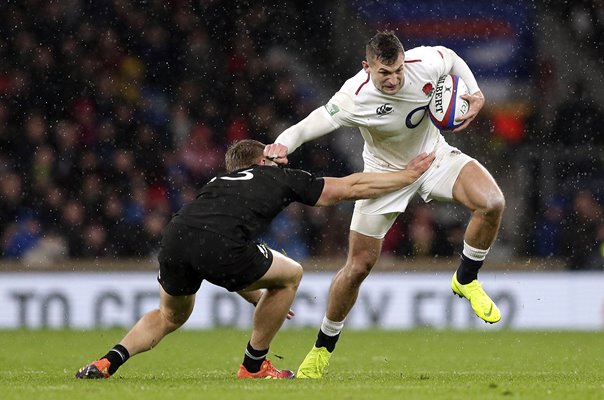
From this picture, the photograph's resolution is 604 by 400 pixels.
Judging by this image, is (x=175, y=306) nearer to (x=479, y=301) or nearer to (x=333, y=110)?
(x=333, y=110)

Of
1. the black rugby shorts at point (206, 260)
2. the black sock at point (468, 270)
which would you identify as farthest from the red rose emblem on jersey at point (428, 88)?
the black rugby shorts at point (206, 260)

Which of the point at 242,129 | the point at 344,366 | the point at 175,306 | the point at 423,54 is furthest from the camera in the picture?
the point at 242,129

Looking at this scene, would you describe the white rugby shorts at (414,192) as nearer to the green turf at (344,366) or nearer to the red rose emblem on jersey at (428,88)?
the red rose emblem on jersey at (428,88)

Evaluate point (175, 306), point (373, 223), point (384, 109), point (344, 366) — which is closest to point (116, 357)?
Answer: point (175, 306)

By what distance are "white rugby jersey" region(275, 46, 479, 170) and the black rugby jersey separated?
508 mm

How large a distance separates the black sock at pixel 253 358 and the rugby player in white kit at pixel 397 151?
0.77 meters

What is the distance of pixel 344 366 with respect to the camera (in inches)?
410

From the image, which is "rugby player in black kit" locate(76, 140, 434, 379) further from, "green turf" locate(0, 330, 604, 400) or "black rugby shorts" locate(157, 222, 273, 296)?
"green turf" locate(0, 330, 604, 400)

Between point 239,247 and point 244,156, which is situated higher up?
point 244,156

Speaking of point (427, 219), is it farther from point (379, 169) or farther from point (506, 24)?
point (379, 169)

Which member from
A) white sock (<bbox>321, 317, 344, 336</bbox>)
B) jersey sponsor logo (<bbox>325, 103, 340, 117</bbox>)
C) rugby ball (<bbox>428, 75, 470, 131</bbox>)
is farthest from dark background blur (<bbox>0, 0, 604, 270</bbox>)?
rugby ball (<bbox>428, 75, 470, 131</bbox>)

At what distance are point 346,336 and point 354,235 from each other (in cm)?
514

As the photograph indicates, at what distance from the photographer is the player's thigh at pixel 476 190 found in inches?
345

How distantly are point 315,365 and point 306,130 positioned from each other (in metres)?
1.70
